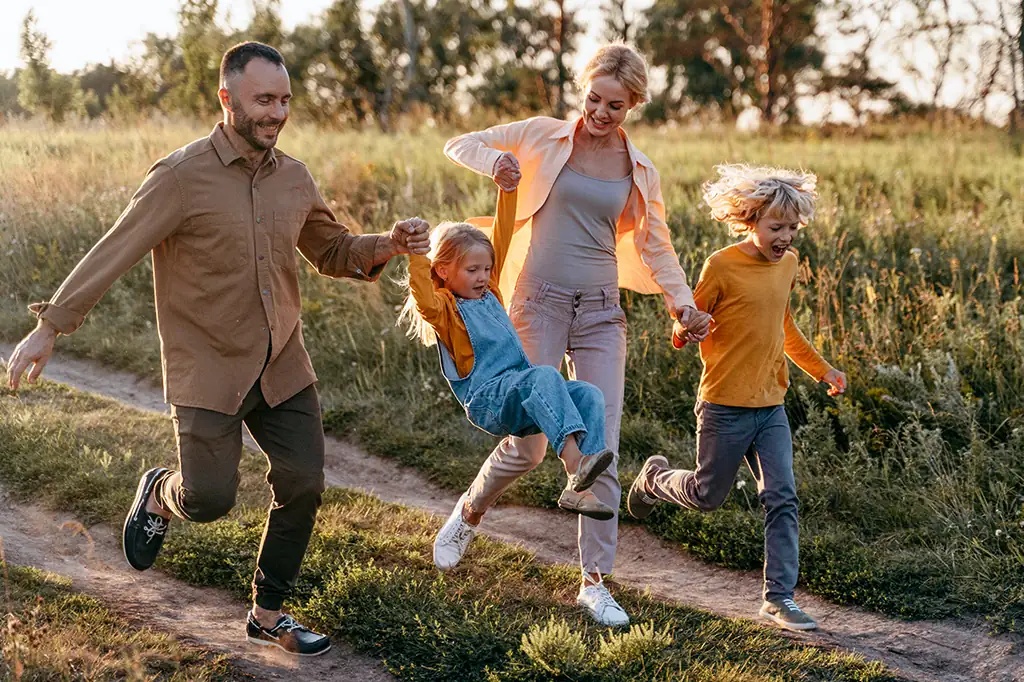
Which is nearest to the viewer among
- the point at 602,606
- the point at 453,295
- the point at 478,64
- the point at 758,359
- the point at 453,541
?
the point at 453,295

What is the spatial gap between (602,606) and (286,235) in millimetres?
2257

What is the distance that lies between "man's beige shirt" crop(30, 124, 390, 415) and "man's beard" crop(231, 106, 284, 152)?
0.09 m

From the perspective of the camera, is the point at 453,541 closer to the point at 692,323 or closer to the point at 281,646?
the point at 281,646

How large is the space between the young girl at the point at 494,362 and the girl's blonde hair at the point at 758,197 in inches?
43.4

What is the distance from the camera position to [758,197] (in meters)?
5.07

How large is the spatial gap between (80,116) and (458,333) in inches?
567

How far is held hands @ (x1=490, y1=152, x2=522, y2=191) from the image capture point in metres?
4.70

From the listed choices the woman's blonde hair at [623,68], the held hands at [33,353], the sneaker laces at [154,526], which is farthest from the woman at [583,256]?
the held hands at [33,353]

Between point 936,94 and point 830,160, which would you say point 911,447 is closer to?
point 830,160

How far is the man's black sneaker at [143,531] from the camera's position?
15.3ft

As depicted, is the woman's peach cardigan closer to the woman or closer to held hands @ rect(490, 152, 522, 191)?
the woman

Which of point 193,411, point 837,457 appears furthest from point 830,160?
point 193,411

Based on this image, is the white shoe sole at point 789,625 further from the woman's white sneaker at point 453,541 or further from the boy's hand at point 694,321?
the woman's white sneaker at point 453,541

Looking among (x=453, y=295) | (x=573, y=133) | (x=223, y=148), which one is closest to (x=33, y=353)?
(x=223, y=148)
